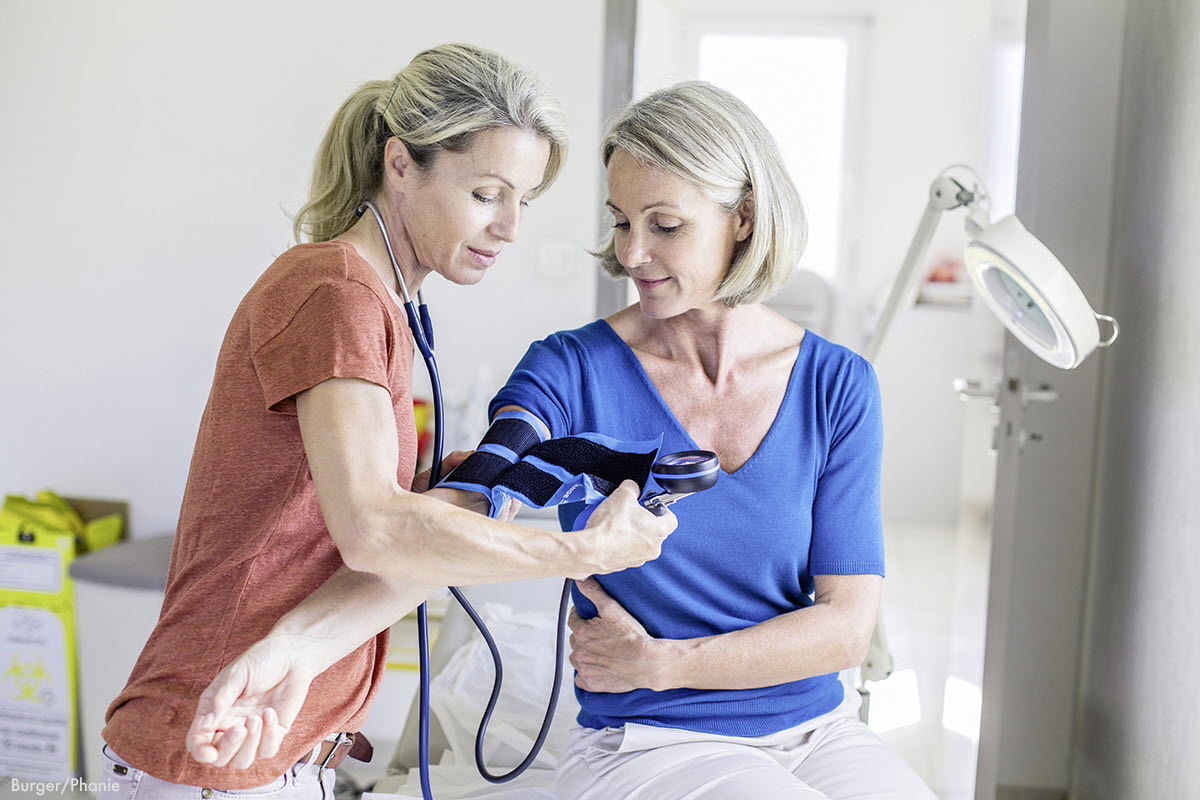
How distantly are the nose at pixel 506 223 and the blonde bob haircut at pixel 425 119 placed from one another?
0.08m

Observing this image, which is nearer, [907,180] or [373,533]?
[373,533]

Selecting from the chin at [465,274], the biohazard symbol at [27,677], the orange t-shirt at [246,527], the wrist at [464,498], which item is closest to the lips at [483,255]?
the chin at [465,274]

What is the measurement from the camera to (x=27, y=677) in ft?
7.76

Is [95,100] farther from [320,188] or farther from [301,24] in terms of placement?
[320,188]

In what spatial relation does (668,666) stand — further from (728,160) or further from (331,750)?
(728,160)

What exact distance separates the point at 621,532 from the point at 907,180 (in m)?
4.22

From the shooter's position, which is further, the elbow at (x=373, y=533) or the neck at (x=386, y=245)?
the neck at (x=386, y=245)

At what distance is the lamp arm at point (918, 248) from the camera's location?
1.59m

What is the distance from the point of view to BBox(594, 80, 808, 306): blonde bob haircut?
1.23 metres

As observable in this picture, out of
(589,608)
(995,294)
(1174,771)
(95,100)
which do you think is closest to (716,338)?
(589,608)

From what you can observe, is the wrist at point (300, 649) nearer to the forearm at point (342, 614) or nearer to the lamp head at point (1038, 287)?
the forearm at point (342, 614)

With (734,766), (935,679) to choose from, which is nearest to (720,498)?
(734,766)

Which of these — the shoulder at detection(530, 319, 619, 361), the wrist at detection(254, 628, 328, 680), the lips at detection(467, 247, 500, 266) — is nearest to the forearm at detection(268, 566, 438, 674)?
the wrist at detection(254, 628, 328, 680)

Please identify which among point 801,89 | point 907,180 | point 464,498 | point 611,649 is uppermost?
point 801,89
